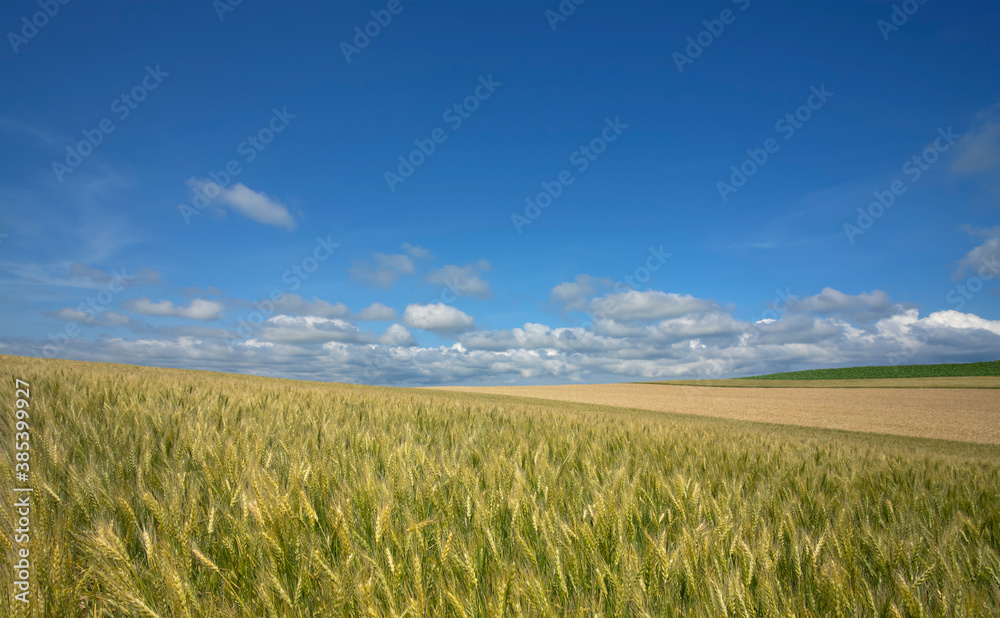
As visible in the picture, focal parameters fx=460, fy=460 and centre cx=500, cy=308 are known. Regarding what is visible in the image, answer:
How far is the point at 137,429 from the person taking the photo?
297 centimetres

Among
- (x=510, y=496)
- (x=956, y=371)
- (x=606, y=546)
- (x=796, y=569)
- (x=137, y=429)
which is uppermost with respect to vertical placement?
(x=137, y=429)

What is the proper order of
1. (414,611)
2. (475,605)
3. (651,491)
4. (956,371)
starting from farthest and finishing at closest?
(956,371), (651,491), (475,605), (414,611)

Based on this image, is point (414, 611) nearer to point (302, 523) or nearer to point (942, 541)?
point (302, 523)

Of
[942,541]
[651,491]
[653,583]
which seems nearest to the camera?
[653,583]

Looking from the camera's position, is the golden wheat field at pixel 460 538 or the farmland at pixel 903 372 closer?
the golden wheat field at pixel 460 538

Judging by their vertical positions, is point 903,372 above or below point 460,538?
below

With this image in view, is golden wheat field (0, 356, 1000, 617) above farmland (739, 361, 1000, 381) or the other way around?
above

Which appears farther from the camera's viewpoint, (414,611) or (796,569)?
(796,569)

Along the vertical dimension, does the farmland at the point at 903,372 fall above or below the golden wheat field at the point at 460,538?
below

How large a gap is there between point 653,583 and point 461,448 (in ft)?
6.17

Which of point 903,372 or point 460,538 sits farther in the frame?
point 903,372

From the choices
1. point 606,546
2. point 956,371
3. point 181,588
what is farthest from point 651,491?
point 956,371

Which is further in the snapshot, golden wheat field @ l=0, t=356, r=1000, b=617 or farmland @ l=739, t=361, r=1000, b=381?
farmland @ l=739, t=361, r=1000, b=381

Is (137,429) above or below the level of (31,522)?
above
